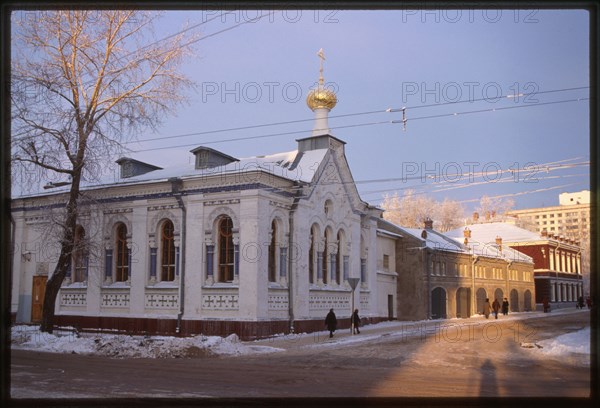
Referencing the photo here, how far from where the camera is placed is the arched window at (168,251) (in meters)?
27.2

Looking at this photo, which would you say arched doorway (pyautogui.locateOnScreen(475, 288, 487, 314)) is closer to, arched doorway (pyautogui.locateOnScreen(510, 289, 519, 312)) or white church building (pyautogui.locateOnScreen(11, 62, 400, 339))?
arched doorway (pyautogui.locateOnScreen(510, 289, 519, 312))

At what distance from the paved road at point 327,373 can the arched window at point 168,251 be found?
6.64 metres

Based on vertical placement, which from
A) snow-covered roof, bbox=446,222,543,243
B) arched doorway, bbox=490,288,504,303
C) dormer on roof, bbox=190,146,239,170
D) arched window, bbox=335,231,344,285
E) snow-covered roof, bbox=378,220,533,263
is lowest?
arched doorway, bbox=490,288,504,303

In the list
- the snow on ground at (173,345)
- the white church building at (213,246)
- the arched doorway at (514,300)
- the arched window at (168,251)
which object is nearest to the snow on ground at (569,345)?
the snow on ground at (173,345)

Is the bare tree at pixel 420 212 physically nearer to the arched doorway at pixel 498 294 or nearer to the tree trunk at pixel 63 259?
the arched doorway at pixel 498 294

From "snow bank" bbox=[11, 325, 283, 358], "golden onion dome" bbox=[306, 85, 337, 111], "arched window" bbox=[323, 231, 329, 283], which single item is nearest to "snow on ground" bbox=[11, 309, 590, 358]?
"snow bank" bbox=[11, 325, 283, 358]

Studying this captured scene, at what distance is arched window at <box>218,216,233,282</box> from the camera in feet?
83.4

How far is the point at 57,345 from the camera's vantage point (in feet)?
68.4

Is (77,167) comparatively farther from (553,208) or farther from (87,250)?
(553,208)

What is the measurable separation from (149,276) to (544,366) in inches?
700

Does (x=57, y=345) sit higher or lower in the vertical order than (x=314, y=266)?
lower

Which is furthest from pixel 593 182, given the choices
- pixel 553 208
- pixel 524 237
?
pixel 553 208

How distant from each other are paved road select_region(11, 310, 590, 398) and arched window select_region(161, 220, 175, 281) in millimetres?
6637

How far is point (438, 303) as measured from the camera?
40.9 metres
